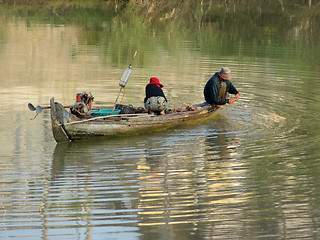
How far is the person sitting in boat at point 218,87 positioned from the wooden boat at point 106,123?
0.99 metres

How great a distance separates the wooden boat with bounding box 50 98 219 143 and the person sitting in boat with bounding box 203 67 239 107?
986 millimetres

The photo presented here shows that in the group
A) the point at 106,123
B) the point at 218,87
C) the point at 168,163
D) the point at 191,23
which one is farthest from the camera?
the point at 191,23

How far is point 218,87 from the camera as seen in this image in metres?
15.7

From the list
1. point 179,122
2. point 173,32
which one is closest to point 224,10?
point 173,32

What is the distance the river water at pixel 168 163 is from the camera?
8273 millimetres

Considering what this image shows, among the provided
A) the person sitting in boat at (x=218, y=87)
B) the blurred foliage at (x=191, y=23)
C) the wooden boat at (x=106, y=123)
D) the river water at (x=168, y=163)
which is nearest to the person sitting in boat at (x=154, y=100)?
the wooden boat at (x=106, y=123)

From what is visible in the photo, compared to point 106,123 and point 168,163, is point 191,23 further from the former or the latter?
point 168,163

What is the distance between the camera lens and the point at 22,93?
18.2 m

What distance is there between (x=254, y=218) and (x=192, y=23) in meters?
29.2

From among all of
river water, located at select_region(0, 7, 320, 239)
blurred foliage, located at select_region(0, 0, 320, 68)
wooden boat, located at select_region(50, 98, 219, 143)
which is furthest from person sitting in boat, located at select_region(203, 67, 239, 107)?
blurred foliage, located at select_region(0, 0, 320, 68)

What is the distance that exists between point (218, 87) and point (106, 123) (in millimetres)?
3535

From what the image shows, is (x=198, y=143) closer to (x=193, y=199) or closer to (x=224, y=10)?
(x=193, y=199)

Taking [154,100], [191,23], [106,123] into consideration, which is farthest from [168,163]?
[191,23]

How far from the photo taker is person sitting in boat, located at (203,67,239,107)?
15484 mm
